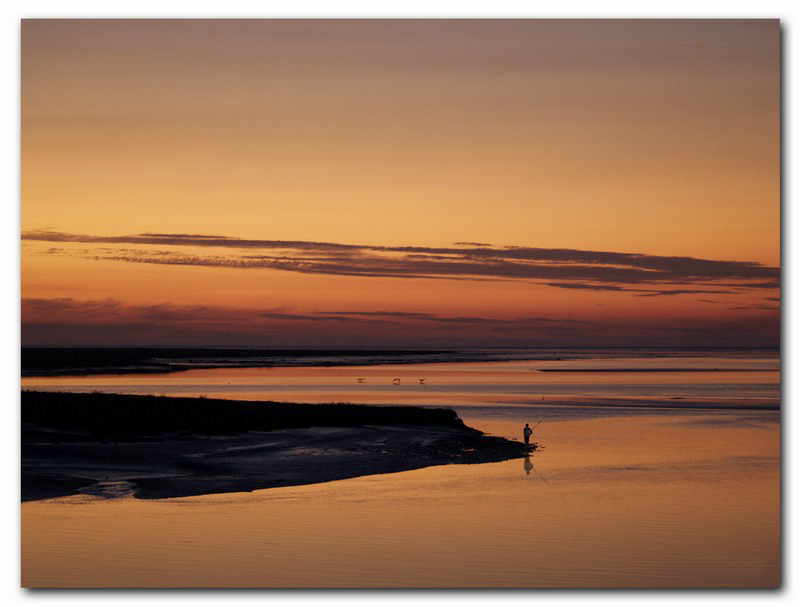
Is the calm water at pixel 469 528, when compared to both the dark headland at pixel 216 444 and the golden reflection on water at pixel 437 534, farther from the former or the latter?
the dark headland at pixel 216 444

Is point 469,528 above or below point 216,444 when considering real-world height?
below

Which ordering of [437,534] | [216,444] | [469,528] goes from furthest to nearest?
1. [216,444]
2. [469,528]
3. [437,534]

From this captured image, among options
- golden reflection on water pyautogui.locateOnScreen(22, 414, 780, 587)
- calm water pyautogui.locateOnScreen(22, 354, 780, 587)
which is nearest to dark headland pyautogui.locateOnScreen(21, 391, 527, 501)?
calm water pyautogui.locateOnScreen(22, 354, 780, 587)

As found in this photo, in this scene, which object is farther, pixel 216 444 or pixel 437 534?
pixel 216 444

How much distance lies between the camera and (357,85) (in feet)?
44.4

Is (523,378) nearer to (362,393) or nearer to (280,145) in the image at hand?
(362,393)

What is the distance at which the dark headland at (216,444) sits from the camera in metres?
16.7

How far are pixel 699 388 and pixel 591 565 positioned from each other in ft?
93.3

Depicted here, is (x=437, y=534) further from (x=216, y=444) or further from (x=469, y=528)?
(x=216, y=444)

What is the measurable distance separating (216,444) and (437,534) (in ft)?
24.5

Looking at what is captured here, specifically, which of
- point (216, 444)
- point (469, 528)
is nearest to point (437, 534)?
point (469, 528)

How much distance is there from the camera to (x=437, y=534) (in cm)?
1437

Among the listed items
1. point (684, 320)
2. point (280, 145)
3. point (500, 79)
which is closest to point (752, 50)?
point (500, 79)

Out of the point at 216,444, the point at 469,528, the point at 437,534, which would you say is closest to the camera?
the point at 437,534
